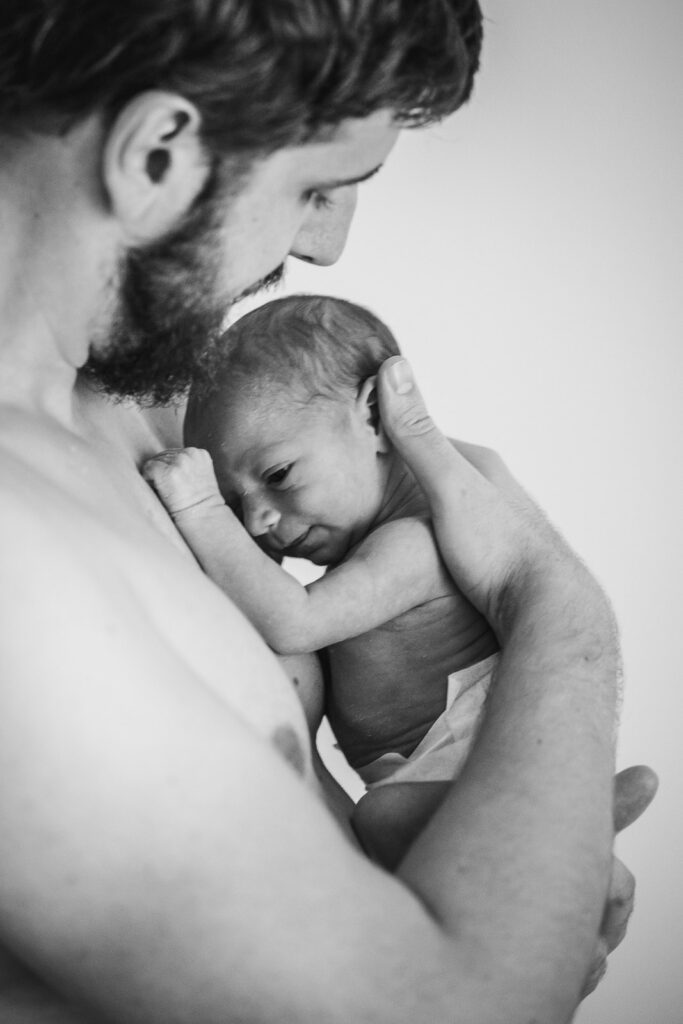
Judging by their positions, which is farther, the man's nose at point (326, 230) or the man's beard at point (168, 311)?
the man's nose at point (326, 230)

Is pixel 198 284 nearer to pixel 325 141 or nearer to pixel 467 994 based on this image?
pixel 325 141

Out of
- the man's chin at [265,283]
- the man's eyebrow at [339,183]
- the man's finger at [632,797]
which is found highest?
the man's eyebrow at [339,183]

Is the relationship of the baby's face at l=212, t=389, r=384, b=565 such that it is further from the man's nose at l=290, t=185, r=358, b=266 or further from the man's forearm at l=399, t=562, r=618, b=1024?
the man's forearm at l=399, t=562, r=618, b=1024

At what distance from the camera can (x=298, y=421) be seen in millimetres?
1347

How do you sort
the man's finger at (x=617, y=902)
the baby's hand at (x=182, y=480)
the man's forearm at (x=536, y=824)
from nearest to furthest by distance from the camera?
the man's forearm at (x=536, y=824)
the man's finger at (x=617, y=902)
the baby's hand at (x=182, y=480)

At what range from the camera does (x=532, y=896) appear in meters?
0.78

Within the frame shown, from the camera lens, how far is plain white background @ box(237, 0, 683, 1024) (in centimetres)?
232

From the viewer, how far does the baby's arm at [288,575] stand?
1.14 meters

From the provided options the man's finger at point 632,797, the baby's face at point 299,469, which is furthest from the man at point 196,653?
the baby's face at point 299,469

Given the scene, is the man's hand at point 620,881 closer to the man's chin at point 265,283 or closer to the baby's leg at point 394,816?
the baby's leg at point 394,816

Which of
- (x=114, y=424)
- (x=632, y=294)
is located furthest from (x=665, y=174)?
(x=114, y=424)

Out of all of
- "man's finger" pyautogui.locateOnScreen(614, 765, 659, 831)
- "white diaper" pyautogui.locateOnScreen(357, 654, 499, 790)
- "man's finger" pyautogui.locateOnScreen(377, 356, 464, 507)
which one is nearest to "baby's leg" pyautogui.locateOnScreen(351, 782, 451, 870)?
"white diaper" pyautogui.locateOnScreen(357, 654, 499, 790)

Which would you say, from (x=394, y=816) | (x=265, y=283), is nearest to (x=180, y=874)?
(x=394, y=816)

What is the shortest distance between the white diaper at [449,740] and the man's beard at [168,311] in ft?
1.49
